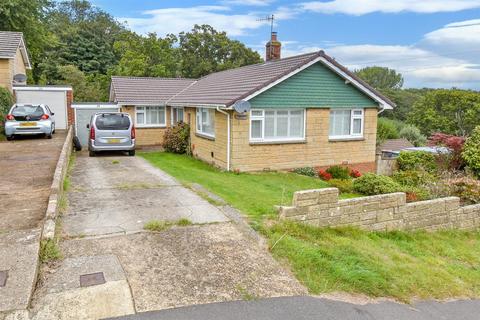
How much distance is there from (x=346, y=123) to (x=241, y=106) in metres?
5.36

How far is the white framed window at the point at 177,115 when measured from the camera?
22.1 metres

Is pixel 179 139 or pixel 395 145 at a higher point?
pixel 179 139

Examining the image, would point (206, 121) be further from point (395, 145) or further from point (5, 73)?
point (395, 145)

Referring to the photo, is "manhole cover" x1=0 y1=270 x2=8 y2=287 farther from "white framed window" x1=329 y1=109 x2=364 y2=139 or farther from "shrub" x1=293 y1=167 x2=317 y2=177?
"white framed window" x1=329 y1=109 x2=364 y2=139

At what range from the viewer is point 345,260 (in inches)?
231

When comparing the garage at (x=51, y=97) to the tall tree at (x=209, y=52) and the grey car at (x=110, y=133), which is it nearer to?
the grey car at (x=110, y=133)

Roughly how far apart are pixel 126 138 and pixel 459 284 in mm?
13604

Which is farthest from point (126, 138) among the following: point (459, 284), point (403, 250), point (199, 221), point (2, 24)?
point (2, 24)

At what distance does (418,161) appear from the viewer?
17.2 meters

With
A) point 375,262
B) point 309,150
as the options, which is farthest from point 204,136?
point 375,262

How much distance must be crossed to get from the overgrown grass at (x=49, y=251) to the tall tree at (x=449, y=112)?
4873 centimetres

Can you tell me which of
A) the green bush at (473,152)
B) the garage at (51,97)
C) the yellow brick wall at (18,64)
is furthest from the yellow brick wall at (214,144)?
the yellow brick wall at (18,64)

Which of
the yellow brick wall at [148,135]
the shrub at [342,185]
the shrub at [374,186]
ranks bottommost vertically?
the shrub at [342,185]

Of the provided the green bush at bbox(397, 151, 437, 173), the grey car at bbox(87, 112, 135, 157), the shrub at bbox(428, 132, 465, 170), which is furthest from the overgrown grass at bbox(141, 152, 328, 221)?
the shrub at bbox(428, 132, 465, 170)
